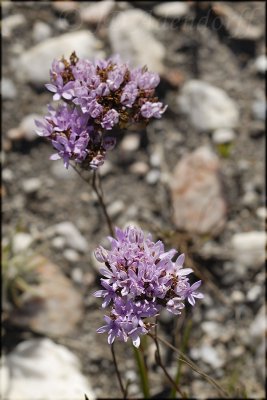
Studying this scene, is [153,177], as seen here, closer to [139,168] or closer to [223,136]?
[139,168]

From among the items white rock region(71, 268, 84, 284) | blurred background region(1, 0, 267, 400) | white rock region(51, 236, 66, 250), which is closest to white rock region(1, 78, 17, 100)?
blurred background region(1, 0, 267, 400)

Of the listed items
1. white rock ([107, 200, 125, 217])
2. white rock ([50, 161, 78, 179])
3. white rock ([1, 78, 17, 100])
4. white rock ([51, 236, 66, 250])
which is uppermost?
white rock ([1, 78, 17, 100])

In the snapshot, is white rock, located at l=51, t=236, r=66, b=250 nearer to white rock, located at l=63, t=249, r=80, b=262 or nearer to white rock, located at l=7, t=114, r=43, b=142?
white rock, located at l=63, t=249, r=80, b=262

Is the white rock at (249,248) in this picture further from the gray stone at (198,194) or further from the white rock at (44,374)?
the white rock at (44,374)

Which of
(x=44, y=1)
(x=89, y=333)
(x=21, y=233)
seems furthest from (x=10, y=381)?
(x=44, y=1)

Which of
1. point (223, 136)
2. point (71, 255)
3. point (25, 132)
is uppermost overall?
point (223, 136)

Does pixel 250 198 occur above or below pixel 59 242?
above

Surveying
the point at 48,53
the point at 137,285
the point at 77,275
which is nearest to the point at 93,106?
the point at 137,285

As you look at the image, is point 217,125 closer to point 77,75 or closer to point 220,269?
point 220,269
